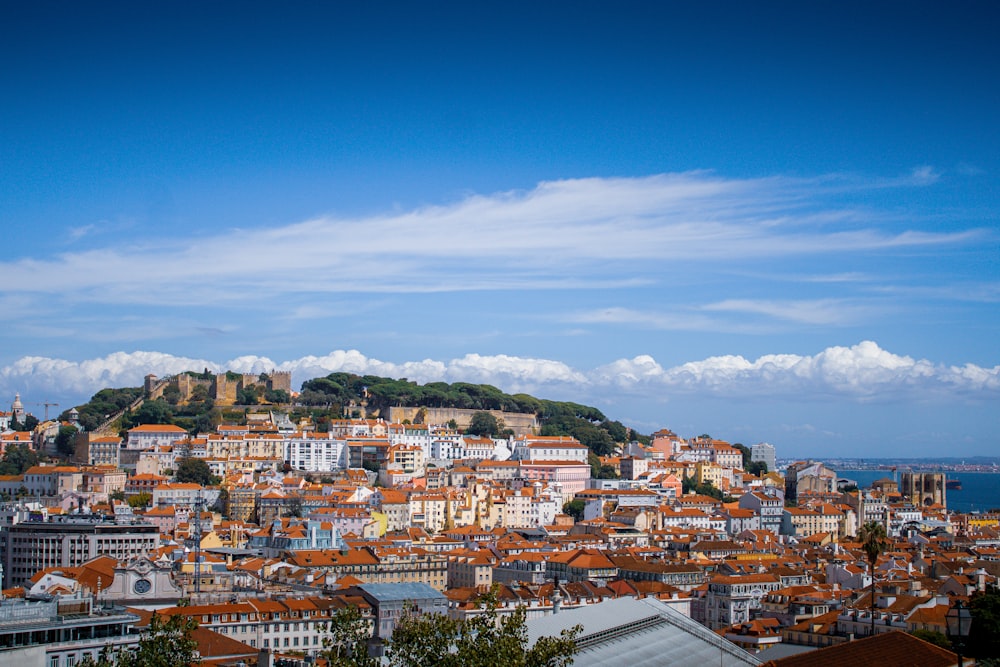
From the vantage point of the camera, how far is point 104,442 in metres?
80.4

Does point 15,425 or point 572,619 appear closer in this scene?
point 572,619

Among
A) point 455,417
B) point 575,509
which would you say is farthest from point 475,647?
point 455,417

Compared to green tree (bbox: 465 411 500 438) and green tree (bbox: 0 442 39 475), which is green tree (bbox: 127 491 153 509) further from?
green tree (bbox: 465 411 500 438)

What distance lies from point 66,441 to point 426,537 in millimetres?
30824

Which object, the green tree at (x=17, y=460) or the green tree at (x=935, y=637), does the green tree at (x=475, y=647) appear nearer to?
the green tree at (x=935, y=637)

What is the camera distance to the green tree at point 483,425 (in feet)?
313

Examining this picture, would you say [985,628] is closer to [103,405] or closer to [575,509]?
[575,509]

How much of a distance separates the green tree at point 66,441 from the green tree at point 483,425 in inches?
1014

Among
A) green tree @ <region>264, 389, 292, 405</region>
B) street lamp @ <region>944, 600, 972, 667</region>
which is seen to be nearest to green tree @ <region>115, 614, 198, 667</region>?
street lamp @ <region>944, 600, 972, 667</region>

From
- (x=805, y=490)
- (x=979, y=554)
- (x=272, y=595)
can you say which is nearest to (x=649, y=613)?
(x=272, y=595)

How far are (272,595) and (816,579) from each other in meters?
21.9

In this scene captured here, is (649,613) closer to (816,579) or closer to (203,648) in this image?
(203,648)

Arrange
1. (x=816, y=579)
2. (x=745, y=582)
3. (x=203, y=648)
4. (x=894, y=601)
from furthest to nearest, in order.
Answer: (x=816, y=579) → (x=745, y=582) → (x=894, y=601) → (x=203, y=648)

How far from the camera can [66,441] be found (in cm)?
8400
